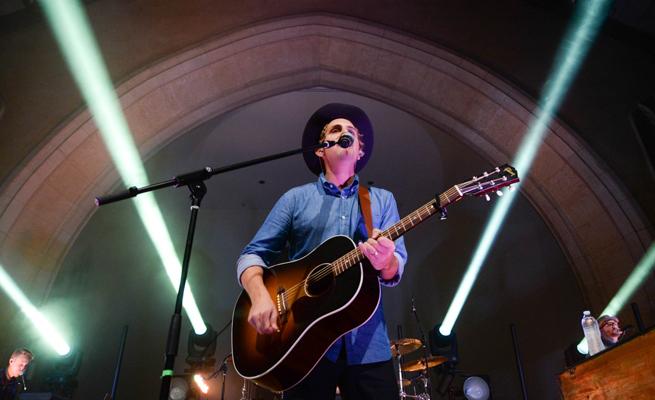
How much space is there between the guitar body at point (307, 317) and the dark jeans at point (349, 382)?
4 centimetres

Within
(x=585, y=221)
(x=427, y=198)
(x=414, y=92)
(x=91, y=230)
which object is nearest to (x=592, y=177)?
(x=585, y=221)

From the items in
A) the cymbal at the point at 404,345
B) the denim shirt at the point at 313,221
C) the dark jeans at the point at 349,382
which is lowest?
the dark jeans at the point at 349,382

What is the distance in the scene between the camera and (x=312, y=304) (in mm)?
1683

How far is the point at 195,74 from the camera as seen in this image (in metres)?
5.66

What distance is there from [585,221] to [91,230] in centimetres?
911

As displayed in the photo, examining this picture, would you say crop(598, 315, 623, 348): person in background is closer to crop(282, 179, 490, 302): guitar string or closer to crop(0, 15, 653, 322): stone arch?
→ crop(0, 15, 653, 322): stone arch

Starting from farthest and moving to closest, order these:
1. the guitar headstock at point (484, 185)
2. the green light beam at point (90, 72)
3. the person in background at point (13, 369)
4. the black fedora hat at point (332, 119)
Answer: the green light beam at point (90, 72) < the person in background at point (13, 369) < the black fedora hat at point (332, 119) < the guitar headstock at point (484, 185)

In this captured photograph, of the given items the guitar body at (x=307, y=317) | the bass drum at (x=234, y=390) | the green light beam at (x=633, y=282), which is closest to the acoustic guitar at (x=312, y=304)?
the guitar body at (x=307, y=317)

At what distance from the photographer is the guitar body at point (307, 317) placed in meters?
1.58

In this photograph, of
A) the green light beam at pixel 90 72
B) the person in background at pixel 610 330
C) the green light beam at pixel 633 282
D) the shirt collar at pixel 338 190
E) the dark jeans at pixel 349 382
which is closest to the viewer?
the dark jeans at pixel 349 382

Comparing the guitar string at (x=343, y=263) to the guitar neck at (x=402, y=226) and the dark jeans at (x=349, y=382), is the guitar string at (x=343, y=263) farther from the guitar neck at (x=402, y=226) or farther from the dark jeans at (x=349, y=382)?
the dark jeans at (x=349, y=382)

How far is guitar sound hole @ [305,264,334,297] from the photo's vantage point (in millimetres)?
1733

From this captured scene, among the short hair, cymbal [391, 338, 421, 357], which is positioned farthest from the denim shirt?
the short hair

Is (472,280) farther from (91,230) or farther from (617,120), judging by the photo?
(91,230)
